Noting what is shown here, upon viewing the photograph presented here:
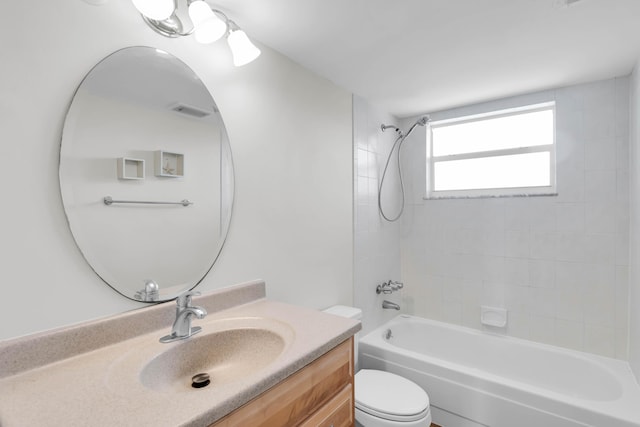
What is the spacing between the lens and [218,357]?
117 centimetres

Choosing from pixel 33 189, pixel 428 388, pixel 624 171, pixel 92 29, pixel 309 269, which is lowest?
pixel 428 388

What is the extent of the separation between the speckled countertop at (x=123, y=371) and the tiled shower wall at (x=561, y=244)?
1.84 meters

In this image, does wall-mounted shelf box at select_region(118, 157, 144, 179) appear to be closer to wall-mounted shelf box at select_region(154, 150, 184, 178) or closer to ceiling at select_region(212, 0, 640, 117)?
wall-mounted shelf box at select_region(154, 150, 184, 178)

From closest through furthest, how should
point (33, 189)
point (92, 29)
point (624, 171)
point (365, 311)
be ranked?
point (33, 189) → point (92, 29) → point (624, 171) → point (365, 311)

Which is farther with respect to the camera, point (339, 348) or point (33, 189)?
point (339, 348)

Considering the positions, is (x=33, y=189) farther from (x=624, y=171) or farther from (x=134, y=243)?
(x=624, y=171)

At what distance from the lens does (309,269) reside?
195 centimetres

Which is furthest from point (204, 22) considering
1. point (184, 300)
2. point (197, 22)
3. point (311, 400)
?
point (311, 400)

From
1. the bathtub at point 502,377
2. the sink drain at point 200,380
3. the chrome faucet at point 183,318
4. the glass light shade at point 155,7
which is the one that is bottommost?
the bathtub at point 502,377

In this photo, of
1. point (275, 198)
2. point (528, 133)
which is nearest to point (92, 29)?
point (275, 198)

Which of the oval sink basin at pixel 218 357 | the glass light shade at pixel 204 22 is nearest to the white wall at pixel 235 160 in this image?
the glass light shade at pixel 204 22

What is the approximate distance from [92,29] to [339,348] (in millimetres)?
1386

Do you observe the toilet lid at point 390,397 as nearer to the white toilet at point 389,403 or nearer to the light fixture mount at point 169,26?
the white toilet at point 389,403

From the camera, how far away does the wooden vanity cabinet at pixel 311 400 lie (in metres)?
0.84
